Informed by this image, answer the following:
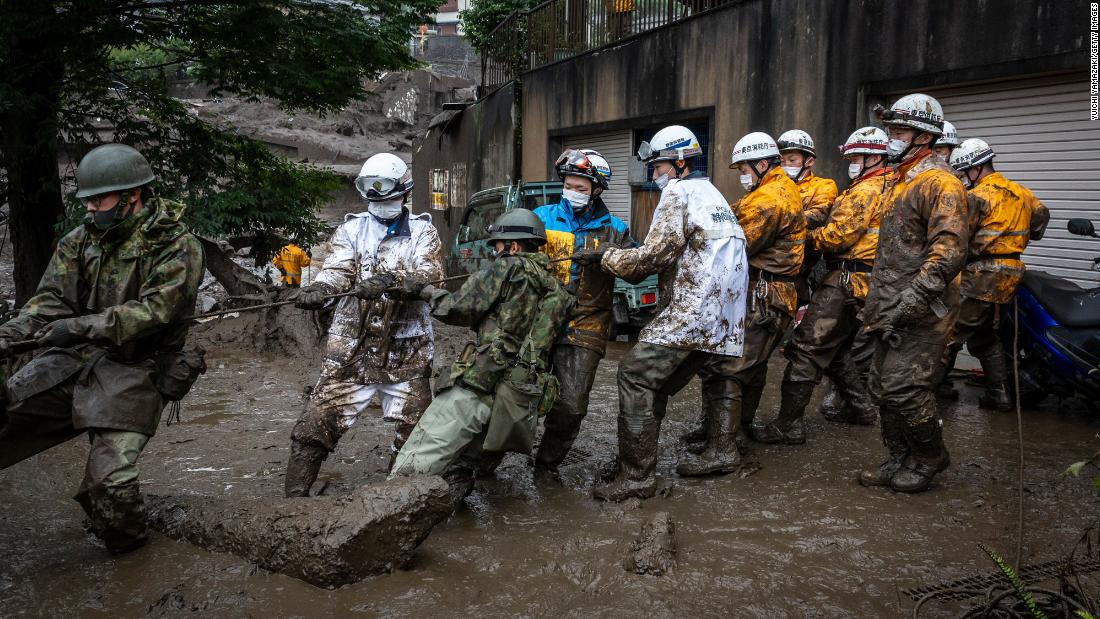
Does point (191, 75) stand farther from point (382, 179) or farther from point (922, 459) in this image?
point (922, 459)

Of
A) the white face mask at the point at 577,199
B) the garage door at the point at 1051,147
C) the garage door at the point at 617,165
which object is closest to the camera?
the white face mask at the point at 577,199


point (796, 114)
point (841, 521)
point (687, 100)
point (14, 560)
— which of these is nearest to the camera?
point (14, 560)

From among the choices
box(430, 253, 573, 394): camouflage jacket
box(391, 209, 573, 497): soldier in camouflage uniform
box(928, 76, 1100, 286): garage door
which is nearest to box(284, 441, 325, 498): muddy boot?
box(391, 209, 573, 497): soldier in camouflage uniform

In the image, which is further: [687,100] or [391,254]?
[687,100]

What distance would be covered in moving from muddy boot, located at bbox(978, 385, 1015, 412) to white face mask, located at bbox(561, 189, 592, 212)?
362 centimetres

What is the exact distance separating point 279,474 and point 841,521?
3.31m

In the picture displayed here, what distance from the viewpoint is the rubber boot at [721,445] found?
4941mm

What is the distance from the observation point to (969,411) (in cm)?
640

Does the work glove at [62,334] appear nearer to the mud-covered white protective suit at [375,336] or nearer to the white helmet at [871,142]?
the mud-covered white protective suit at [375,336]

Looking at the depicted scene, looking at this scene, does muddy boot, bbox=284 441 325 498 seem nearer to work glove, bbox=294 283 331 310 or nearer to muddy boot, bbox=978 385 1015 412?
work glove, bbox=294 283 331 310

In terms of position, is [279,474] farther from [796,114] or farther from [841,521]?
[796,114]

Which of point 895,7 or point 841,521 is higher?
point 895,7

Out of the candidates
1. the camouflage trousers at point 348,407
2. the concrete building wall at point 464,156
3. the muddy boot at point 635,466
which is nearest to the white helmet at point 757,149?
the muddy boot at point 635,466

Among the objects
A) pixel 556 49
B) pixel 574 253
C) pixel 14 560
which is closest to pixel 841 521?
pixel 574 253
